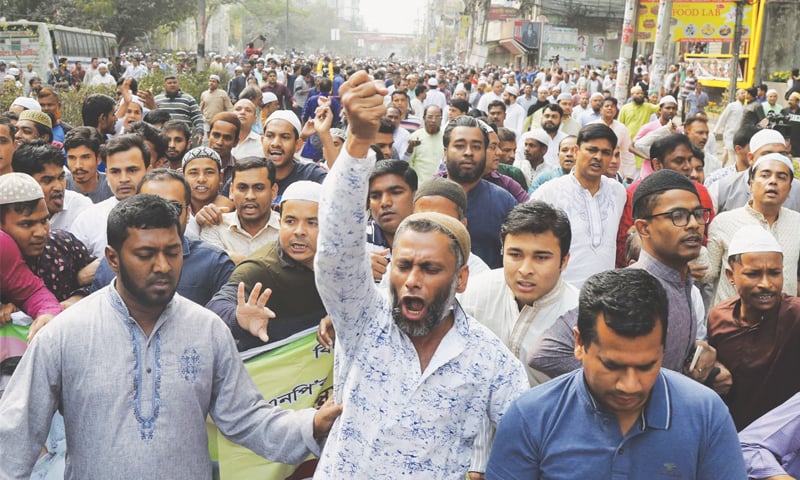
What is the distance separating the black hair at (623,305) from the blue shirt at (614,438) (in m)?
0.17

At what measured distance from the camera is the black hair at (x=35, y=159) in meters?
5.22

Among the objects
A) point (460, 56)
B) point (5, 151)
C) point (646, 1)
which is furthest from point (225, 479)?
point (460, 56)

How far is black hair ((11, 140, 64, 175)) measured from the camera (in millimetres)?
5219

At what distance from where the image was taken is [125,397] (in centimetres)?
286

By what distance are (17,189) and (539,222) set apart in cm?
257

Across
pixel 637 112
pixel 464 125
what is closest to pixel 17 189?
pixel 464 125

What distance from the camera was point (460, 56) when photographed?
9431 centimetres

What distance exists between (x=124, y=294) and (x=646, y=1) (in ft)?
69.7

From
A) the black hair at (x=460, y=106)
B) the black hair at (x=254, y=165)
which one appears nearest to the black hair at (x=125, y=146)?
the black hair at (x=254, y=165)

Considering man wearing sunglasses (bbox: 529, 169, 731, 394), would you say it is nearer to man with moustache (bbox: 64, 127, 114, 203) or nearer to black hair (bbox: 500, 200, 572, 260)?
black hair (bbox: 500, 200, 572, 260)

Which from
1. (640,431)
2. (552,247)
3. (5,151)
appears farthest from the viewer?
(5,151)

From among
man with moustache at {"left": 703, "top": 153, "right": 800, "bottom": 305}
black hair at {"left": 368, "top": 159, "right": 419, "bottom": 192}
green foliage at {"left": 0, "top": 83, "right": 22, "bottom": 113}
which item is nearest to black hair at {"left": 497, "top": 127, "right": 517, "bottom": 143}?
man with moustache at {"left": 703, "top": 153, "right": 800, "bottom": 305}

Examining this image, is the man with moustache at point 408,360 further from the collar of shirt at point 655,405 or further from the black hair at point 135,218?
the black hair at point 135,218

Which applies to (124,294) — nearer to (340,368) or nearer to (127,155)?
(340,368)
